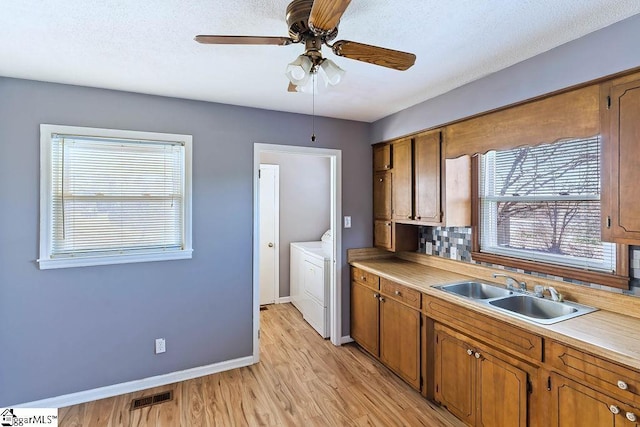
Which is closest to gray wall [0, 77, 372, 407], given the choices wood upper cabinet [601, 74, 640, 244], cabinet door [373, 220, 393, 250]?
cabinet door [373, 220, 393, 250]

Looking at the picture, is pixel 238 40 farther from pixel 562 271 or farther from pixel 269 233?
pixel 269 233

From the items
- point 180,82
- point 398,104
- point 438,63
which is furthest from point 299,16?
point 398,104

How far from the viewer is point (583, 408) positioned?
1.49 m

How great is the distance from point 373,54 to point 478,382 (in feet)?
6.65

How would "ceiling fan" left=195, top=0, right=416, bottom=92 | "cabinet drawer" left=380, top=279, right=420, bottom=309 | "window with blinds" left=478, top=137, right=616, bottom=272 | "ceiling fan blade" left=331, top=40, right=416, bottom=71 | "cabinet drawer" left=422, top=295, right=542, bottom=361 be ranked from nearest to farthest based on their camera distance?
"ceiling fan" left=195, top=0, right=416, bottom=92, "ceiling fan blade" left=331, top=40, right=416, bottom=71, "cabinet drawer" left=422, top=295, right=542, bottom=361, "window with blinds" left=478, top=137, right=616, bottom=272, "cabinet drawer" left=380, top=279, right=420, bottom=309

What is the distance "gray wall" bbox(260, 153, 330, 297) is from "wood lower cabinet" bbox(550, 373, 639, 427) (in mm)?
3701

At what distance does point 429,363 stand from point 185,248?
7.21 ft

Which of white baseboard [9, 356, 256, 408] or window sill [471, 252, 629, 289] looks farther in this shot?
white baseboard [9, 356, 256, 408]

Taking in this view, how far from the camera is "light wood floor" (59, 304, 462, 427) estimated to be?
2.26 metres

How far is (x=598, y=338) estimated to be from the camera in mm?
1478

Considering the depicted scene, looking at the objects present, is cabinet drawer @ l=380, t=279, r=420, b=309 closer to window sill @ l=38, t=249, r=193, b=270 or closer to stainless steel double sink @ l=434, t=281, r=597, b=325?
stainless steel double sink @ l=434, t=281, r=597, b=325

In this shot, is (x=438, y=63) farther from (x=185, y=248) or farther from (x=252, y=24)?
(x=185, y=248)

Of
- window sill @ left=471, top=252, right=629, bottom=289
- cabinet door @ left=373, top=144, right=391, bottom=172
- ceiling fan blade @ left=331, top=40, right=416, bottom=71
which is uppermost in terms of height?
ceiling fan blade @ left=331, top=40, right=416, bottom=71

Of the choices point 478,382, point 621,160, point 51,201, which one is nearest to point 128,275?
point 51,201
